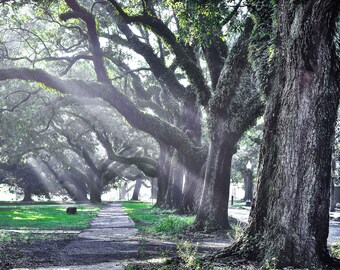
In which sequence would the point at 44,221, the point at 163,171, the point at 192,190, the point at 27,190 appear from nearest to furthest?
1. the point at 44,221
2. the point at 192,190
3. the point at 163,171
4. the point at 27,190

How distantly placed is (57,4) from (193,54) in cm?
549

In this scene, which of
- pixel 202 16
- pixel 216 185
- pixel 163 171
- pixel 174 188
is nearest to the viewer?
pixel 202 16

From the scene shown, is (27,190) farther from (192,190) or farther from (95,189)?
(192,190)

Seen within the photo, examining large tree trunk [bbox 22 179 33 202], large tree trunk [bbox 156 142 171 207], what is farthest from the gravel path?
large tree trunk [bbox 22 179 33 202]

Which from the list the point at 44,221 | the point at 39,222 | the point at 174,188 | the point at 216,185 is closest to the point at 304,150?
the point at 216,185

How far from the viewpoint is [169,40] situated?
48.4ft

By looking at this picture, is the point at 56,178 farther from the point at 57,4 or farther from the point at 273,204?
the point at 273,204

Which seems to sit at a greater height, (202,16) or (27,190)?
(202,16)

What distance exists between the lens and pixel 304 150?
199 inches

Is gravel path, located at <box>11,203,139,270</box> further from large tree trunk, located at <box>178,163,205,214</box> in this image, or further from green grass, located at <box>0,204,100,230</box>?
large tree trunk, located at <box>178,163,205,214</box>

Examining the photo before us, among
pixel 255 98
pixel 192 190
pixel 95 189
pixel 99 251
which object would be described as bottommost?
pixel 99 251

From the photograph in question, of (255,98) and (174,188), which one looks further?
(174,188)

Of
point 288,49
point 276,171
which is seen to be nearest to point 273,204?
point 276,171

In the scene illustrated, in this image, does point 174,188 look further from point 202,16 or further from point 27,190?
point 27,190
